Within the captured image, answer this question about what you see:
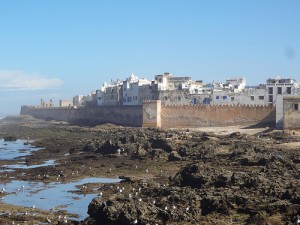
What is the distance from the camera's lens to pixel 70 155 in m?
35.7

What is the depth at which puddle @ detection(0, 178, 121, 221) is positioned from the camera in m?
18.2

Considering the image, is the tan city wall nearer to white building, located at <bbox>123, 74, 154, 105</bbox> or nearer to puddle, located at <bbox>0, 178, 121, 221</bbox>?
white building, located at <bbox>123, 74, 154, 105</bbox>

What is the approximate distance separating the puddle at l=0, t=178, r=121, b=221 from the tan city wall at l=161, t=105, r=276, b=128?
95.3ft

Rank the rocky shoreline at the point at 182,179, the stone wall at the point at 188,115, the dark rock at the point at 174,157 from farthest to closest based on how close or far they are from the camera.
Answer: the stone wall at the point at 188,115 < the dark rock at the point at 174,157 < the rocky shoreline at the point at 182,179

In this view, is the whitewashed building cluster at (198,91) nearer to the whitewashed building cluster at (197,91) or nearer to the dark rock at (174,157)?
the whitewashed building cluster at (197,91)

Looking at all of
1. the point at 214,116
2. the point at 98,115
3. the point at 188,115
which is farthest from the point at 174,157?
the point at 98,115

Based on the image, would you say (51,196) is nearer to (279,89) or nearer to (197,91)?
(279,89)

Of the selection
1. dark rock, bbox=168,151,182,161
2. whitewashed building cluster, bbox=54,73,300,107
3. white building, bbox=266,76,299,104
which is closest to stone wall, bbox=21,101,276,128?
whitewashed building cluster, bbox=54,73,300,107

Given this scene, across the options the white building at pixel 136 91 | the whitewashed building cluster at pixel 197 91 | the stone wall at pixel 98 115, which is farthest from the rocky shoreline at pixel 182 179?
the white building at pixel 136 91

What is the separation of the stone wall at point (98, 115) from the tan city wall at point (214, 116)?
478cm

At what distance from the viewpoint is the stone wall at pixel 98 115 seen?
64.1m

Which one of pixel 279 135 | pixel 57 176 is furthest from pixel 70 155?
pixel 279 135

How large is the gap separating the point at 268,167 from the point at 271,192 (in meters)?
5.98

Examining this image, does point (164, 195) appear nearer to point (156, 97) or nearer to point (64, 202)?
point (64, 202)
